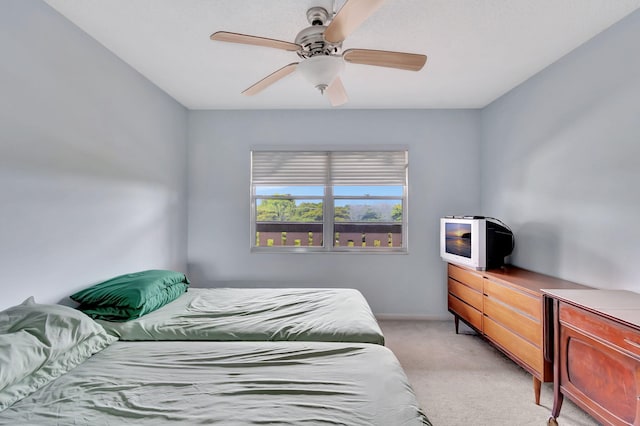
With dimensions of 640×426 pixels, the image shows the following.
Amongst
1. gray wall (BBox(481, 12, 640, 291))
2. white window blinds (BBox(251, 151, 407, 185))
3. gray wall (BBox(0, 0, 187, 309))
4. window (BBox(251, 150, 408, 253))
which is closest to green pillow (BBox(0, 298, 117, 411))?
gray wall (BBox(0, 0, 187, 309))

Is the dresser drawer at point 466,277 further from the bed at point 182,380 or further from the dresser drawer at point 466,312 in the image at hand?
the bed at point 182,380

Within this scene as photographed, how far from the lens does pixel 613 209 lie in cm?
207

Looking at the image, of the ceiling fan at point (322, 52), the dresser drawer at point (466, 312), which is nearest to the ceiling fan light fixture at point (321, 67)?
the ceiling fan at point (322, 52)

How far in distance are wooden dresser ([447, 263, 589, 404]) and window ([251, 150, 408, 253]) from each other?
1.05 m

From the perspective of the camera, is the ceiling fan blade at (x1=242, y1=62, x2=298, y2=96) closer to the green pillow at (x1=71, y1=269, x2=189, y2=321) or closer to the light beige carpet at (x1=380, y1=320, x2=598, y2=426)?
the green pillow at (x1=71, y1=269, x2=189, y2=321)

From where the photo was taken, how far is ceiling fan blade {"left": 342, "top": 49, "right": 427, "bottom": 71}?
1774 millimetres

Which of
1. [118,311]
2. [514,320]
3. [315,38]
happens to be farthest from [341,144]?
[118,311]

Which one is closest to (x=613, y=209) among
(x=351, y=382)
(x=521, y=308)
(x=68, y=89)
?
(x=521, y=308)

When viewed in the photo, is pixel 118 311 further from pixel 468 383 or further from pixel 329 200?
pixel 468 383

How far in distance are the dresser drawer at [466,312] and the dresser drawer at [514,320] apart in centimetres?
17

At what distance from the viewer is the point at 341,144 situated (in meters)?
3.81

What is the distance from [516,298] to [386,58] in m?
2.03

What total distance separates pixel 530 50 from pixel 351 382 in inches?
112

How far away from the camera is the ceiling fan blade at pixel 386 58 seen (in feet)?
5.82
